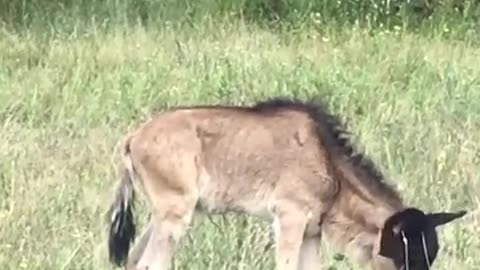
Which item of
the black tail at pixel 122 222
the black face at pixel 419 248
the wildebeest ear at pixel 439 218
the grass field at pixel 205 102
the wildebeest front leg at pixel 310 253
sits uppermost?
the wildebeest ear at pixel 439 218

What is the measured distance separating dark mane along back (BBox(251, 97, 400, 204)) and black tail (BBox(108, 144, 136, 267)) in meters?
0.82

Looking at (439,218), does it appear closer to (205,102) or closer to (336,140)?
(336,140)

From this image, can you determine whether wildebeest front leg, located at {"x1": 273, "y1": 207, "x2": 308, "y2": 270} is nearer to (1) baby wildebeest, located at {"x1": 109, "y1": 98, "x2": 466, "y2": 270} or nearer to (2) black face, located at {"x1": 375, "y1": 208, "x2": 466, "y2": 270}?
(1) baby wildebeest, located at {"x1": 109, "y1": 98, "x2": 466, "y2": 270}

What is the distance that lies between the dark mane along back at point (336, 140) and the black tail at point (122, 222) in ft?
2.68

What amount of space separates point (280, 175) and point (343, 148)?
1.19ft

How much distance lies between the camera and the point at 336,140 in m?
8.41

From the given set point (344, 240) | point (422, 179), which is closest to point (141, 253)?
point (344, 240)

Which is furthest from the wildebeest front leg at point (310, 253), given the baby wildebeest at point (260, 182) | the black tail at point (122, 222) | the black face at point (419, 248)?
the black tail at point (122, 222)

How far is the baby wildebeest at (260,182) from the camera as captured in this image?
8.14 metres

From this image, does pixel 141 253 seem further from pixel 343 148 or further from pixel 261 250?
pixel 343 148

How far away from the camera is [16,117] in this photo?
11680mm

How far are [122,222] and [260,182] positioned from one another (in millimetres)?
760

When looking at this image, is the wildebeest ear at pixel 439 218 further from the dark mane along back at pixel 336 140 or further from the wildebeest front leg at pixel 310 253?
the wildebeest front leg at pixel 310 253

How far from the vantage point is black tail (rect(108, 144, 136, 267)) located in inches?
322
